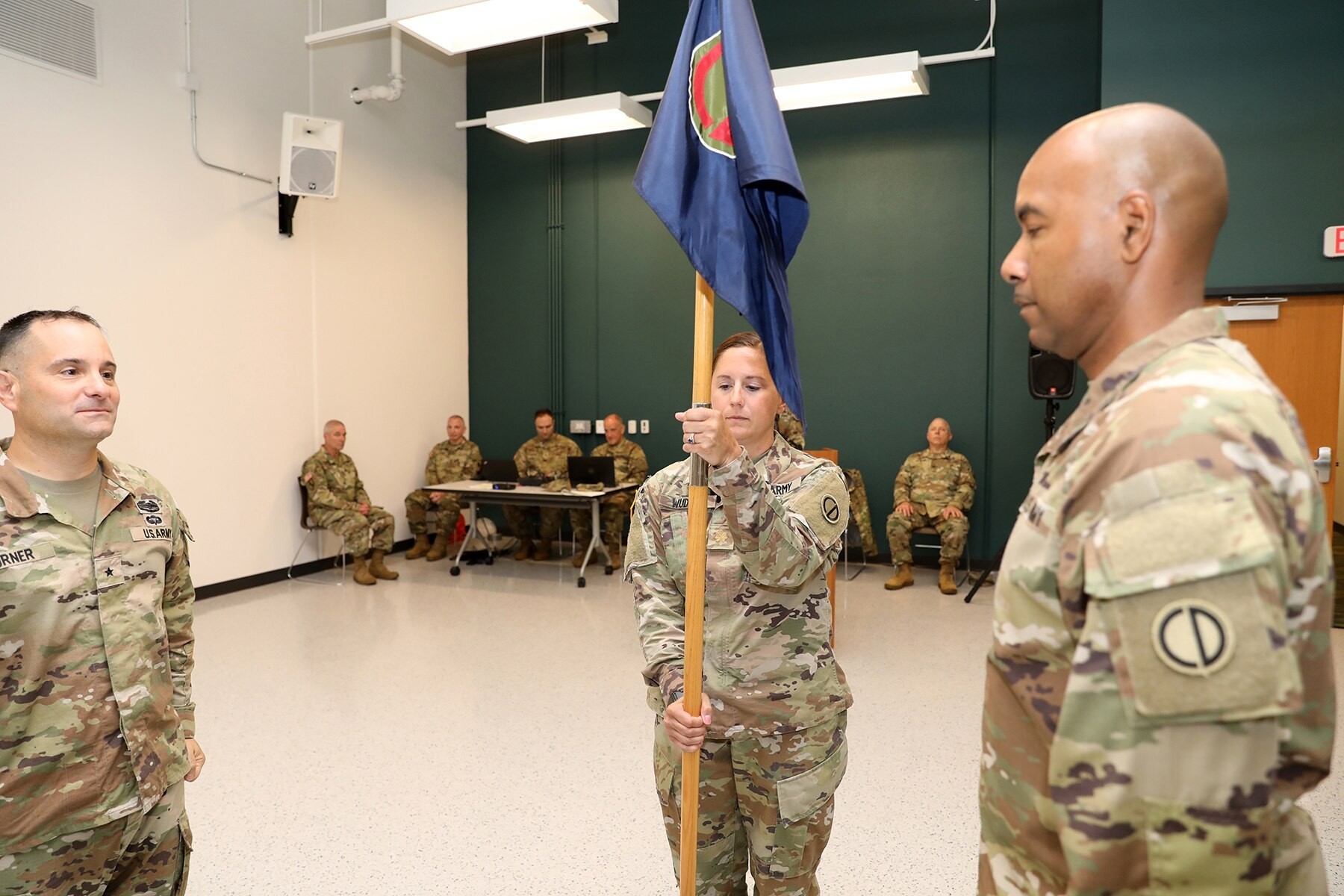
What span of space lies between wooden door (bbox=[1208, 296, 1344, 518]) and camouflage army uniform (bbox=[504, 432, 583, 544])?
5.52m

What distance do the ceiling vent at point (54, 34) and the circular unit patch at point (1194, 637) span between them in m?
6.62

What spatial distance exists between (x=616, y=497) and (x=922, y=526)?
2.63 m

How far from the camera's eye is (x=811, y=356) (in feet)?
26.2

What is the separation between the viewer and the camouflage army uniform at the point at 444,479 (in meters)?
8.27

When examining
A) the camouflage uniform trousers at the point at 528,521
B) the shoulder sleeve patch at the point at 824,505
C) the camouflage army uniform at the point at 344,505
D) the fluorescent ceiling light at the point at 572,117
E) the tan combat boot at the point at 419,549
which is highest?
the fluorescent ceiling light at the point at 572,117

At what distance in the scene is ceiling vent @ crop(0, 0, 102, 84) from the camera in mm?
5168

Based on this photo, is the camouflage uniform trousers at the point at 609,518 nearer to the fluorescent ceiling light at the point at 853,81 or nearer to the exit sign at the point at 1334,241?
the fluorescent ceiling light at the point at 853,81

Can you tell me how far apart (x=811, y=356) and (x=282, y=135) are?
468 centimetres

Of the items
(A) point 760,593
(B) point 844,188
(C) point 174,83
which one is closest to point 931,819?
(A) point 760,593

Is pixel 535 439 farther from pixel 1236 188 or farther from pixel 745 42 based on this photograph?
pixel 745 42

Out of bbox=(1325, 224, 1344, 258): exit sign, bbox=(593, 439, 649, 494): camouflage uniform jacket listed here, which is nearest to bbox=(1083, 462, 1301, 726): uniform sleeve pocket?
bbox=(1325, 224, 1344, 258): exit sign

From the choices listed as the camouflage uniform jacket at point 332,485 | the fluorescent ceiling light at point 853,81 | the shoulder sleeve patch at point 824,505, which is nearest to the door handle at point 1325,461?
the fluorescent ceiling light at point 853,81

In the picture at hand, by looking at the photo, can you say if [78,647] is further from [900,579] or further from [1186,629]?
[900,579]

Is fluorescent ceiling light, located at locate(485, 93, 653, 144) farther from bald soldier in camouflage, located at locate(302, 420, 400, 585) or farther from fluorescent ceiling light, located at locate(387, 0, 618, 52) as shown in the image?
bald soldier in camouflage, located at locate(302, 420, 400, 585)
